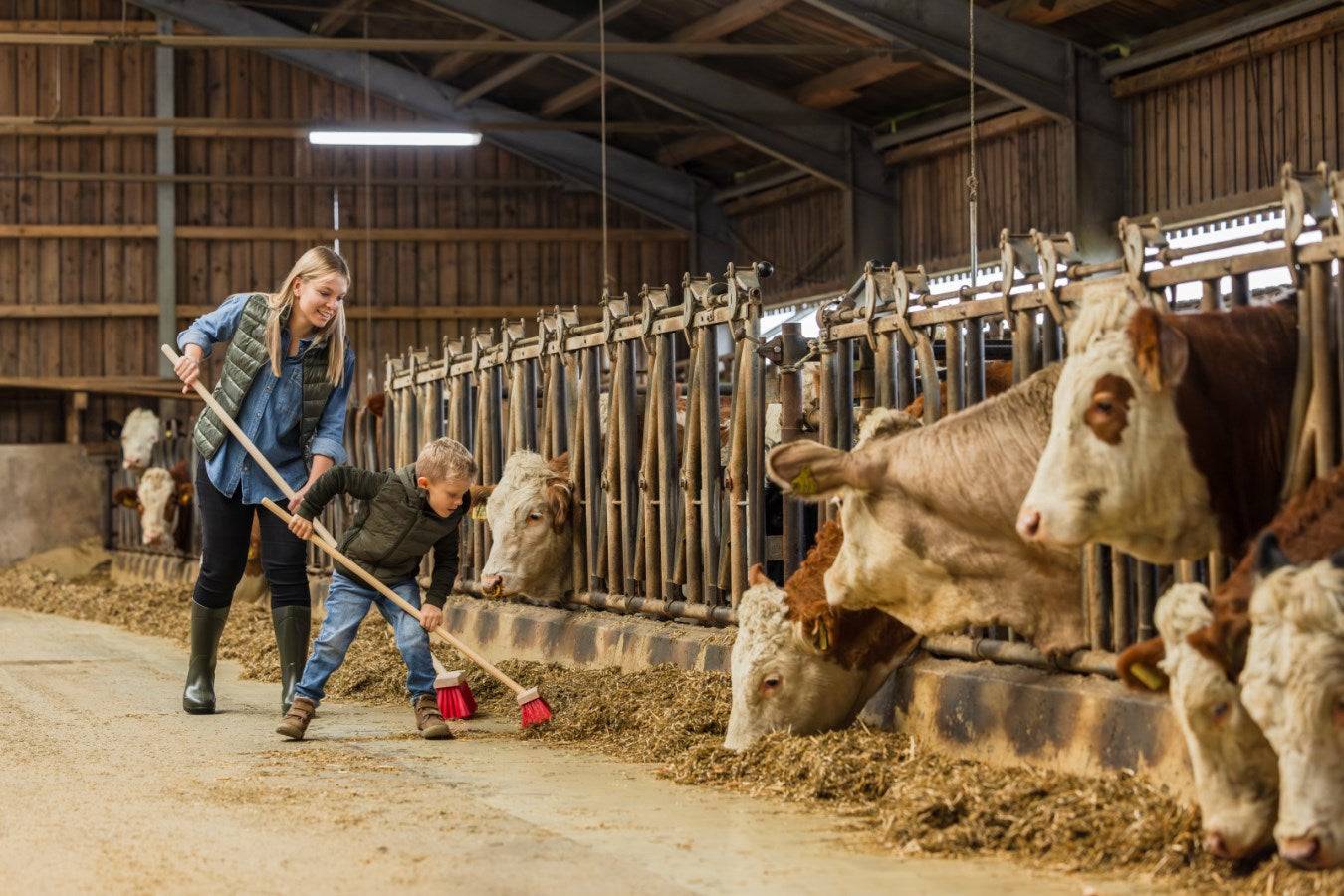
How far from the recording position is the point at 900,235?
1958 centimetres

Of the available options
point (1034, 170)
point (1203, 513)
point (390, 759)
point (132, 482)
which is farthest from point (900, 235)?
point (1203, 513)

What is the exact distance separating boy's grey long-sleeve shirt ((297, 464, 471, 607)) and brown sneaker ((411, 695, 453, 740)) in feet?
1.23

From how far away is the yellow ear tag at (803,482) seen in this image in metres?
5.00

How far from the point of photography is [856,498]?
5.15 m

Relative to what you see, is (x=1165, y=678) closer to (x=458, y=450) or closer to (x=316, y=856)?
(x=316, y=856)

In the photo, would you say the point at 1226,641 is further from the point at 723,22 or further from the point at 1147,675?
the point at 723,22

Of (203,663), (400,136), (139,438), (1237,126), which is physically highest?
(400,136)

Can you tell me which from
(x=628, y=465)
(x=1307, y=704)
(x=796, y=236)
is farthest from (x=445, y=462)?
(x=796, y=236)

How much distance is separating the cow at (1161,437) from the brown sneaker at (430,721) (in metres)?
2.96

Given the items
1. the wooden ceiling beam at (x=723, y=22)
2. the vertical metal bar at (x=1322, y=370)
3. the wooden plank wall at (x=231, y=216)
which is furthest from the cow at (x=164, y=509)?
the vertical metal bar at (x=1322, y=370)

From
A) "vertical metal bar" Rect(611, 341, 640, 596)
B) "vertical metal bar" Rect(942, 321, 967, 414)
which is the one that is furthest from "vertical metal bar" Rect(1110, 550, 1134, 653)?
"vertical metal bar" Rect(611, 341, 640, 596)

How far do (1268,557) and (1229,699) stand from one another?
34 cm

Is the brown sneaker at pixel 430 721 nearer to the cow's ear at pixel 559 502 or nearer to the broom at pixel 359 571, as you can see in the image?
the broom at pixel 359 571

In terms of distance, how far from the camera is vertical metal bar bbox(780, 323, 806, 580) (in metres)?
6.79
